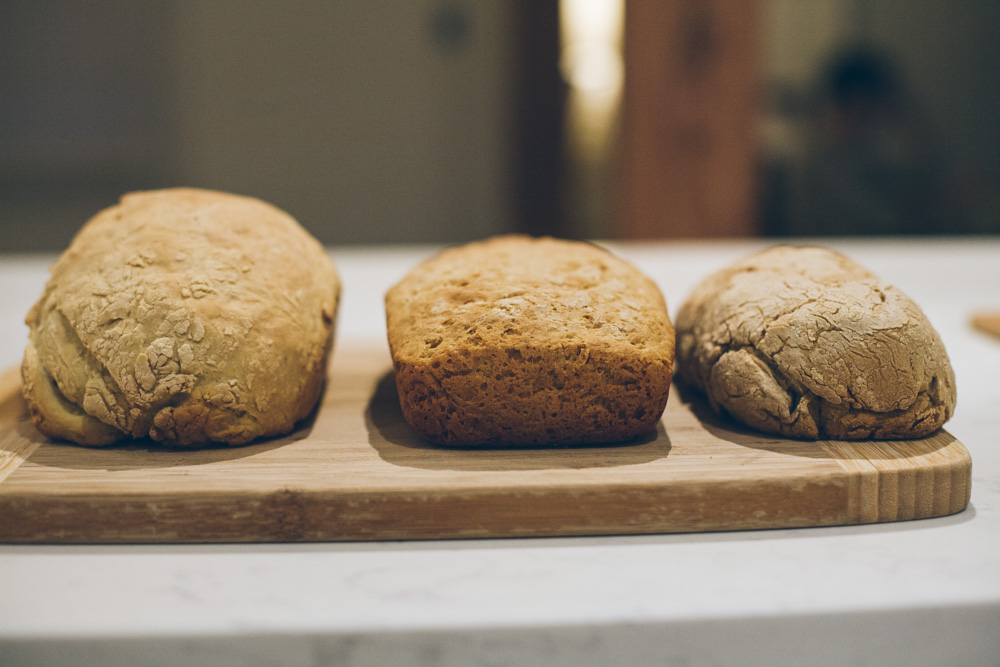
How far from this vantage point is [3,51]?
4.77 metres

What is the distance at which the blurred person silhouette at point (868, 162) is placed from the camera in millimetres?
4078

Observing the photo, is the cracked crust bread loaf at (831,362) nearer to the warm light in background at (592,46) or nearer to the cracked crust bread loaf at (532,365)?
the cracked crust bread loaf at (532,365)

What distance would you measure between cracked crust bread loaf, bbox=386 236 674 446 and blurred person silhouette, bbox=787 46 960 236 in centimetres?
352

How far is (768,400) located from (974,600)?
1.15 ft

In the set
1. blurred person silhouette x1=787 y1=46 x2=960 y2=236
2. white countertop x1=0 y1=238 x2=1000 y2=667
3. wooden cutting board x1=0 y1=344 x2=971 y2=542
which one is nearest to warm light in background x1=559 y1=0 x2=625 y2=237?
blurred person silhouette x1=787 y1=46 x2=960 y2=236

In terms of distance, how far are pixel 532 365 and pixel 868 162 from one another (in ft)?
13.2

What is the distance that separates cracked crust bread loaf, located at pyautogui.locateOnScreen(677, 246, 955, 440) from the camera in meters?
0.97

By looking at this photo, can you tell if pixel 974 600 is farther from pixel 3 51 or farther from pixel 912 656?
pixel 3 51

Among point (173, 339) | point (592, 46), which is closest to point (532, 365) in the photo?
point (173, 339)

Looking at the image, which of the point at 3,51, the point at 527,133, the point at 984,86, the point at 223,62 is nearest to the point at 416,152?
the point at 527,133

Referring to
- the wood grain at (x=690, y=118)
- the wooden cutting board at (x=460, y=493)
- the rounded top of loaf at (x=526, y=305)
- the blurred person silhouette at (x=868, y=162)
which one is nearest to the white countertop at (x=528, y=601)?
the wooden cutting board at (x=460, y=493)

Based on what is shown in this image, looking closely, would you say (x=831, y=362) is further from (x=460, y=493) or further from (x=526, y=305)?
(x=460, y=493)

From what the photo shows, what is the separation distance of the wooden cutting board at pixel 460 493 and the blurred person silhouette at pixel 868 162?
11.6 ft

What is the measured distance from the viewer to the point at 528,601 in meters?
0.74
